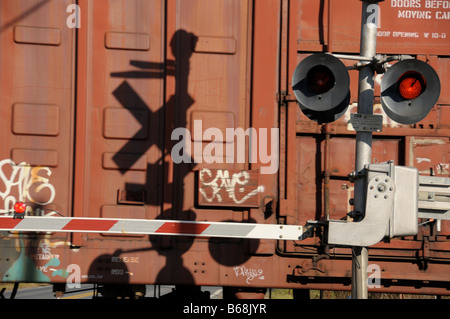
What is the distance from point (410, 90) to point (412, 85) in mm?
39

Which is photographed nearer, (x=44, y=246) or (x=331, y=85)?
(x=331, y=85)

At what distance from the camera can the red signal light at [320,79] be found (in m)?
3.73

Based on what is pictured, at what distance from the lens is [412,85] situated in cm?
369

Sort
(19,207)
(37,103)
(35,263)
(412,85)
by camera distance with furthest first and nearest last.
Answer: (37,103)
(35,263)
(19,207)
(412,85)

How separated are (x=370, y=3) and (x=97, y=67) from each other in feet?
8.82

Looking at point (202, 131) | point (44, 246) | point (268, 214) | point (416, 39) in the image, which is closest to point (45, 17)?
point (202, 131)

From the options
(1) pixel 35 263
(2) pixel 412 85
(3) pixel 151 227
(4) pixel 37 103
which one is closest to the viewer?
(2) pixel 412 85

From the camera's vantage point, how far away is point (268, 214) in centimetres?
496

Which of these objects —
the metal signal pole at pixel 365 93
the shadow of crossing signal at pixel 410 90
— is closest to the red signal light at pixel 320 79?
the metal signal pole at pixel 365 93

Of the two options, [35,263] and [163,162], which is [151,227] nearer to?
[163,162]

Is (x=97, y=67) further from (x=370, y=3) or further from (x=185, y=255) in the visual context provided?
(x=370, y=3)

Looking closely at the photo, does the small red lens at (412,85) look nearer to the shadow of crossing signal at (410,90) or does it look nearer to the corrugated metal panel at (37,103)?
the shadow of crossing signal at (410,90)

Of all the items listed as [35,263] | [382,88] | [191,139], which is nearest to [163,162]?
[191,139]

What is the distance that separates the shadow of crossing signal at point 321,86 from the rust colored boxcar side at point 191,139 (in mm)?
1199
